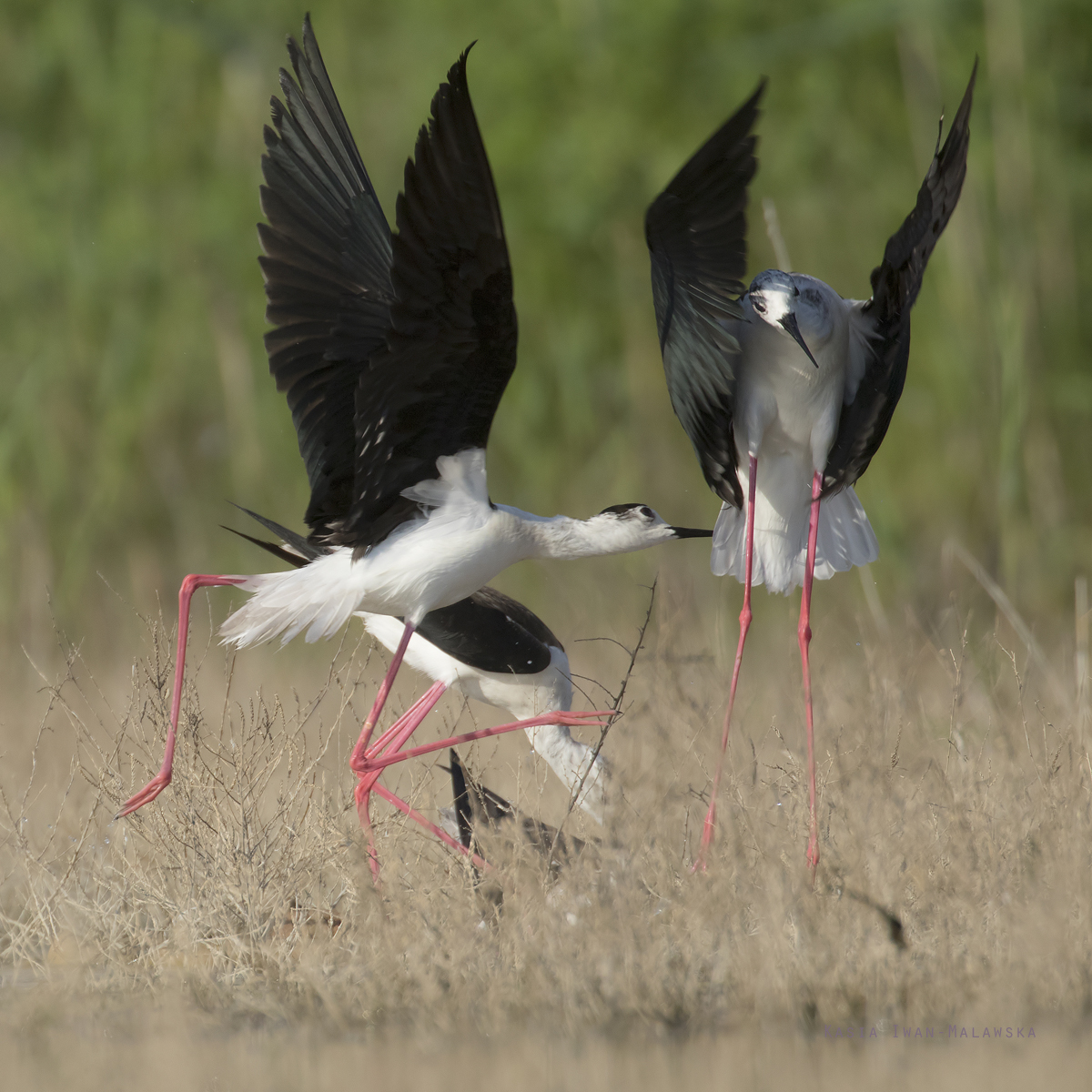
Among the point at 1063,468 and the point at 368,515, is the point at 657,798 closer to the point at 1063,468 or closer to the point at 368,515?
the point at 368,515

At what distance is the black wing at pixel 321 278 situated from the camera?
4.24 metres

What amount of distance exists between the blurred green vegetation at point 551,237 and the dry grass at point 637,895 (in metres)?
3.03

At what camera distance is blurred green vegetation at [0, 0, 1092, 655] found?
7152 millimetres

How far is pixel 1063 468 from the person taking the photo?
7.32m

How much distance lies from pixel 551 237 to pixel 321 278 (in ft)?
12.9

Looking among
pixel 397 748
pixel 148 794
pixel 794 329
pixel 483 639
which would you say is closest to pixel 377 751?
pixel 397 748

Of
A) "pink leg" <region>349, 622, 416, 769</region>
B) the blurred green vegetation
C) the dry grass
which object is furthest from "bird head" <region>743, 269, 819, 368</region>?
the blurred green vegetation

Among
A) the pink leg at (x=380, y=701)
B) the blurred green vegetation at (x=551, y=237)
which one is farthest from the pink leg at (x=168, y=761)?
the blurred green vegetation at (x=551, y=237)

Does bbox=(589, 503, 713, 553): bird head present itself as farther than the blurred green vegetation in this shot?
No

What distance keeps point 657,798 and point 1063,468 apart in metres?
4.60

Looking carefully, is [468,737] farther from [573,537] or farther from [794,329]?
[794,329]

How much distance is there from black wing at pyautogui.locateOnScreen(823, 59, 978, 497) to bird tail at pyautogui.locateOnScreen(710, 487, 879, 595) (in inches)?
8.6

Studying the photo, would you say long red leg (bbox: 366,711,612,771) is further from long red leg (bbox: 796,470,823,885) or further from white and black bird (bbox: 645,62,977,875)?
long red leg (bbox: 796,470,823,885)

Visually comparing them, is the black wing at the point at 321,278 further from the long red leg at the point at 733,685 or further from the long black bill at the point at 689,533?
the long red leg at the point at 733,685
